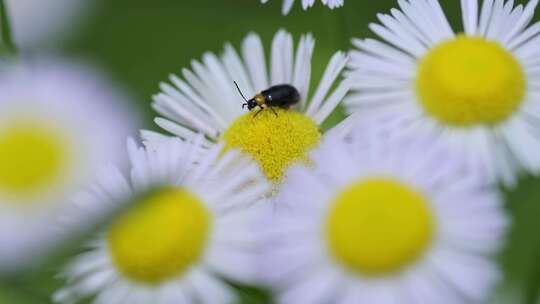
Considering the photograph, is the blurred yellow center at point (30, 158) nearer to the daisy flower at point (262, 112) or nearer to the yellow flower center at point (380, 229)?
the daisy flower at point (262, 112)

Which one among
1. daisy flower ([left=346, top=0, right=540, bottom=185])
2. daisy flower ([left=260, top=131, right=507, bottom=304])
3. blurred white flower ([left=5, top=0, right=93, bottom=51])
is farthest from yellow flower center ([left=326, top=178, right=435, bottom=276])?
blurred white flower ([left=5, top=0, right=93, bottom=51])

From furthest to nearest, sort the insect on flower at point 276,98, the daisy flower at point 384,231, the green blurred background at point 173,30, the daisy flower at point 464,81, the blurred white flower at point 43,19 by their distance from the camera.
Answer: the blurred white flower at point 43,19
the green blurred background at point 173,30
the insect on flower at point 276,98
the daisy flower at point 464,81
the daisy flower at point 384,231

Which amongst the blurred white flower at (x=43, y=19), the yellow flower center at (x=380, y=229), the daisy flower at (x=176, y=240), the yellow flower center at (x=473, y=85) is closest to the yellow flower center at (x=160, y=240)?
the daisy flower at (x=176, y=240)

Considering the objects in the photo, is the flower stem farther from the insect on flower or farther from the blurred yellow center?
the insect on flower

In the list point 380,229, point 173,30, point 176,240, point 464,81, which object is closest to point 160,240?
point 176,240

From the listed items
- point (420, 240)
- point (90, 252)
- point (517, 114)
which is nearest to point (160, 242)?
point (90, 252)

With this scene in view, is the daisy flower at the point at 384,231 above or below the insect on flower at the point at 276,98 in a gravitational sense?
below

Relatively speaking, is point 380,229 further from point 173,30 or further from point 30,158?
point 173,30
